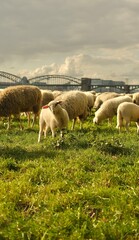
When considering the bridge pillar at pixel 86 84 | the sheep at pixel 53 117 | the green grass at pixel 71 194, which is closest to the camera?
the green grass at pixel 71 194

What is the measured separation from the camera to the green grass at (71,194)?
4.02m

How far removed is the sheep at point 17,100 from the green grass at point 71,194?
24.8 ft

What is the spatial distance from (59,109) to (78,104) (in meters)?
3.51

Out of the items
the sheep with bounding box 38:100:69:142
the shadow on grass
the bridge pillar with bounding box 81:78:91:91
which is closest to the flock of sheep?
the sheep with bounding box 38:100:69:142

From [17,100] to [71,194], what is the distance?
443 inches

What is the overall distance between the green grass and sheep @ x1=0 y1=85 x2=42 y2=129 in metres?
7.57

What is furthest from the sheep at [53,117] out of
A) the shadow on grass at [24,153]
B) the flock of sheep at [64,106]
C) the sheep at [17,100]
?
the sheep at [17,100]

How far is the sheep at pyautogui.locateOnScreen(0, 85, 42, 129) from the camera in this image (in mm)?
15750

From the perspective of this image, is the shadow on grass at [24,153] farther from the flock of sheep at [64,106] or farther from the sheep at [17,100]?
the sheep at [17,100]

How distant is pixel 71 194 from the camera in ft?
16.7

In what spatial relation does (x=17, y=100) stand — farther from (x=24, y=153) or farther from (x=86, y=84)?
(x=86, y=84)

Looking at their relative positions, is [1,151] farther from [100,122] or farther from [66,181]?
[100,122]

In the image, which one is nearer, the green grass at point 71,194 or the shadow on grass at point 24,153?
the green grass at point 71,194

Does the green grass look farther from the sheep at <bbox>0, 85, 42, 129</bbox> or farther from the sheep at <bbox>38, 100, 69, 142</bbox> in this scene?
the sheep at <bbox>0, 85, 42, 129</bbox>
